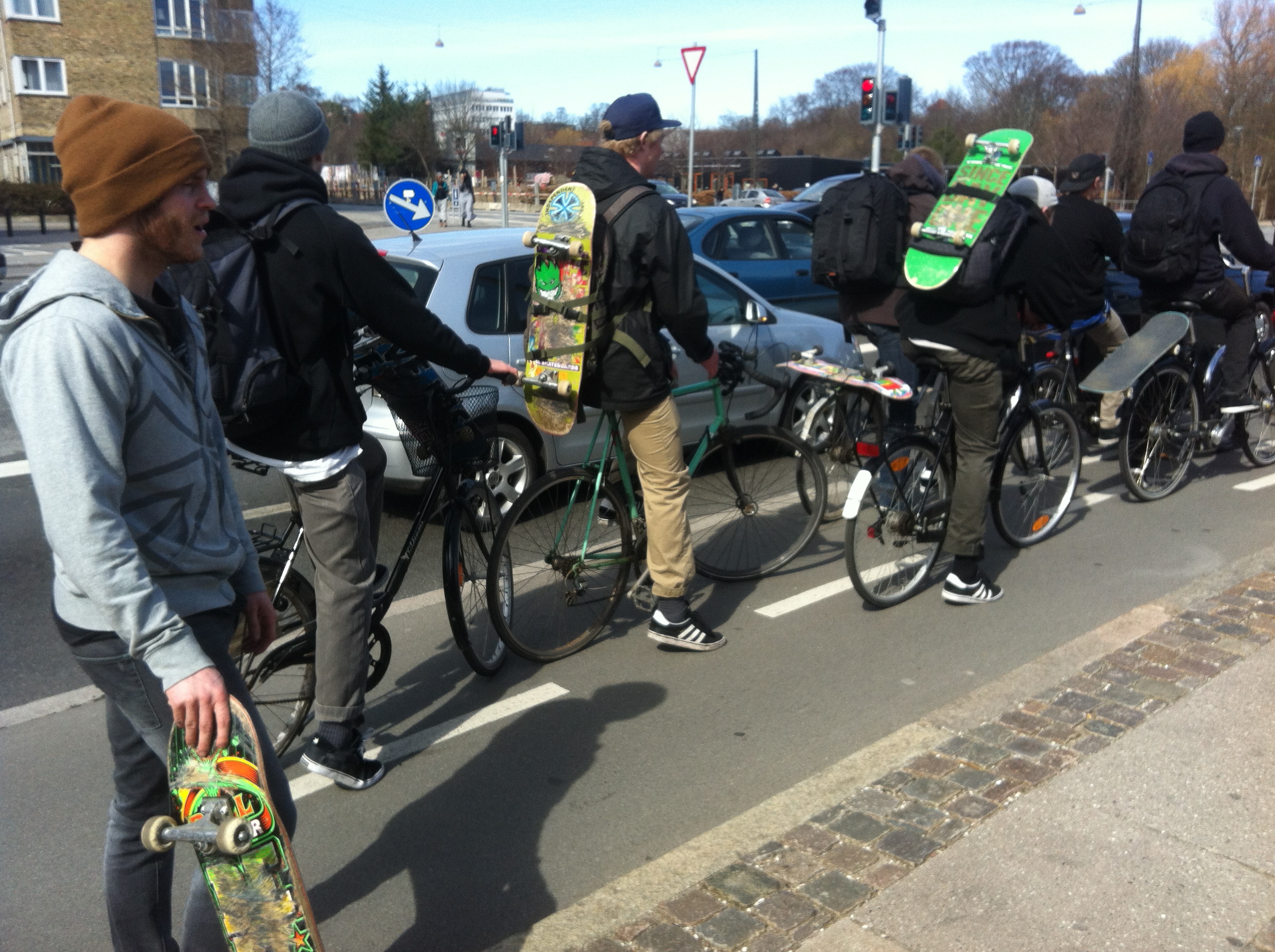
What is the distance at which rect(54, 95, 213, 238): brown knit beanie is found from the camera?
A: 201cm

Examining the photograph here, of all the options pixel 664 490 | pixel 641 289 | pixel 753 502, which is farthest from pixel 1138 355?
pixel 641 289

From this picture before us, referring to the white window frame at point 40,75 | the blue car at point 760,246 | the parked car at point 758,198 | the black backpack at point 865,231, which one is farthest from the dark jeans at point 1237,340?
the white window frame at point 40,75

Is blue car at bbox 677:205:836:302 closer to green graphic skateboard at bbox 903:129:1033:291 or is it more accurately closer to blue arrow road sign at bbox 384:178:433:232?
blue arrow road sign at bbox 384:178:433:232

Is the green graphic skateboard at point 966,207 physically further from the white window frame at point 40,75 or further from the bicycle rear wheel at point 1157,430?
the white window frame at point 40,75

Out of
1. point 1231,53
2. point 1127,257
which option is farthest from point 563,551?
point 1231,53

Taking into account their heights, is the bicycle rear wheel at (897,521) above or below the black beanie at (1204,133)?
below

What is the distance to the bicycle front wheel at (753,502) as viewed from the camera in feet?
17.5

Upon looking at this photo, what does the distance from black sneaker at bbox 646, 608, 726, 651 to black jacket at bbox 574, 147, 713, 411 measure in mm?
906

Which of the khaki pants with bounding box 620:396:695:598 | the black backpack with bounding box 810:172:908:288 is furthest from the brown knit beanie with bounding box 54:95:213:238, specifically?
the black backpack with bounding box 810:172:908:288

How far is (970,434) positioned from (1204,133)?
10.4 ft

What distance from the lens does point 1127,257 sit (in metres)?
7.26

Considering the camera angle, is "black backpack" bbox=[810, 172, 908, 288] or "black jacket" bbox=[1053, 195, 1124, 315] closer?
"black backpack" bbox=[810, 172, 908, 288]

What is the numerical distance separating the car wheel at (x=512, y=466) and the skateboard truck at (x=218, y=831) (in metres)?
4.47

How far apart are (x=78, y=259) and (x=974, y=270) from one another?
3.67m
